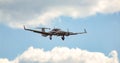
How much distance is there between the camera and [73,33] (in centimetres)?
17500

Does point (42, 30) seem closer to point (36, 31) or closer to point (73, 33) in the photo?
point (36, 31)

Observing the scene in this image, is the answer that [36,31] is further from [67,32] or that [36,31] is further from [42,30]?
[67,32]

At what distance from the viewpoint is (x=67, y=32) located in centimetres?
17138

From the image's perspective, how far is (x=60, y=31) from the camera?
559 feet

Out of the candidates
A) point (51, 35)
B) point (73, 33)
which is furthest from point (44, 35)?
point (73, 33)

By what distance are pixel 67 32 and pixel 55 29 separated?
690 centimetres

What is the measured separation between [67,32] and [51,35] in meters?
9.34

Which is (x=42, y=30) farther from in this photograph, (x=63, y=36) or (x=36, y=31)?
(x=63, y=36)

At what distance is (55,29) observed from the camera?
558 feet

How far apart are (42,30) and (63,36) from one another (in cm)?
1604

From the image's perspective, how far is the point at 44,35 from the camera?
172000 mm

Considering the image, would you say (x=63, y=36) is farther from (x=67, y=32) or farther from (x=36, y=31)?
(x=36, y=31)

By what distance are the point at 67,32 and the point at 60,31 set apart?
13.3 ft

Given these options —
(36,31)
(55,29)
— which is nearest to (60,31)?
(55,29)
